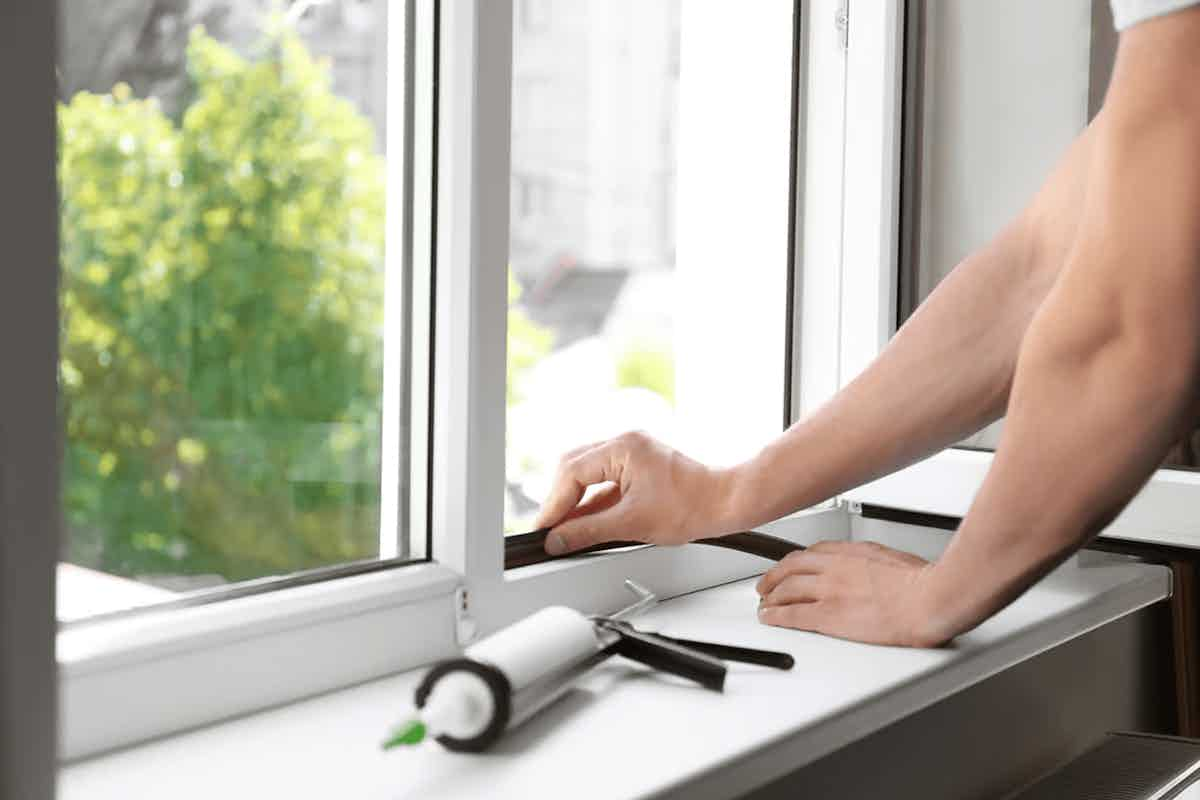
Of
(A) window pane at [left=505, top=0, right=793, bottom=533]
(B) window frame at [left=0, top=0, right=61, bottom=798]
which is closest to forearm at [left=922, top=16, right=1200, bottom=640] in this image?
(A) window pane at [left=505, top=0, right=793, bottom=533]

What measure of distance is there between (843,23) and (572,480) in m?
0.66

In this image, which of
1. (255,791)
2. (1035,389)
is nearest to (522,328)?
(1035,389)

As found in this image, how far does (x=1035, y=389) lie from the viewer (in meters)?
0.83

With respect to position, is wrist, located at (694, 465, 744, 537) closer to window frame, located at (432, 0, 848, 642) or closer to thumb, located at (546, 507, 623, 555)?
thumb, located at (546, 507, 623, 555)

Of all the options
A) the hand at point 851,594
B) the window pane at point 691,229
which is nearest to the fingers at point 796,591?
the hand at point 851,594

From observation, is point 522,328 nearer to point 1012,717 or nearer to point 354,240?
point 354,240

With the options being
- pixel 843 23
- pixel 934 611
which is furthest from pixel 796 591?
pixel 843 23

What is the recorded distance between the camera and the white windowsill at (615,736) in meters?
0.67

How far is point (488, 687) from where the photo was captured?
2.33 ft

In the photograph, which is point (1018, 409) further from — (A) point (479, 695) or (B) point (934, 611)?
(A) point (479, 695)

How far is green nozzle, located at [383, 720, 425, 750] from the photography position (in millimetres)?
667

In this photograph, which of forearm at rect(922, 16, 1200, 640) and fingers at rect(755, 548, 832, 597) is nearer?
forearm at rect(922, 16, 1200, 640)

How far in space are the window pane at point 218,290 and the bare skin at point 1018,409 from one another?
0.79 ft

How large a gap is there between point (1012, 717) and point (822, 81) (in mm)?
725
